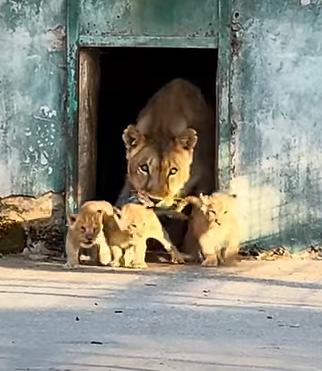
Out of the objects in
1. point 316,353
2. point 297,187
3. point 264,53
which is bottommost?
point 316,353

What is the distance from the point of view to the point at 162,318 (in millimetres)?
7277

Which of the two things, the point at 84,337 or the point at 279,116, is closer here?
the point at 84,337

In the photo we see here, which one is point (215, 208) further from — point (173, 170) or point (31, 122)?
point (31, 122)

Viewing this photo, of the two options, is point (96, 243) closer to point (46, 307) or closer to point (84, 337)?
point (46, 307)

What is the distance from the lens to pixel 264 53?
9.64m

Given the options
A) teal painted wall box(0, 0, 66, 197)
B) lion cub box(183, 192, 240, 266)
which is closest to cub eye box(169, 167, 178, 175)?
lion cub box(183, 192, 240, 266)

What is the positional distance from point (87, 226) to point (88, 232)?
0.13ft

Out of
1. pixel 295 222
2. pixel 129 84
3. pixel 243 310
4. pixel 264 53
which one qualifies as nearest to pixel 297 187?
pixel 295 222

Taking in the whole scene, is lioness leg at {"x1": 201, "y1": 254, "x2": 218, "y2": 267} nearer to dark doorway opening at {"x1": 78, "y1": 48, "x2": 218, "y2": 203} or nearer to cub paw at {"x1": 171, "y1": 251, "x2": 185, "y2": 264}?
cub paw at {"x1": 171, "y1": 251, "x2": 185, "y2": 264}

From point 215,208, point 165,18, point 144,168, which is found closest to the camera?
point 215,208

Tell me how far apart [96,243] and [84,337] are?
2.31 meters

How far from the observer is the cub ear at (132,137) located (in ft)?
33.3

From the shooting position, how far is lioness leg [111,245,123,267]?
30.0ft

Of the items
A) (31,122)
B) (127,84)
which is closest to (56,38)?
(31,122)
